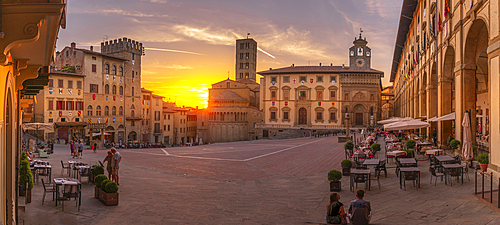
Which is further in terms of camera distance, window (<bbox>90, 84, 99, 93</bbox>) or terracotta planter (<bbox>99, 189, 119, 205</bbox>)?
window (<bbox>90, 84, 99, 93</bbox>)

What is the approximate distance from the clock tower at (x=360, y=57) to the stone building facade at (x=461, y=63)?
36703mm

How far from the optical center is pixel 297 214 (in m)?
8.93

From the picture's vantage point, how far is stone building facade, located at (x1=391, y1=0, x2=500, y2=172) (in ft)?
37.5

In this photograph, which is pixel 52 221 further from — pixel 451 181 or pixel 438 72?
pixel 438 72

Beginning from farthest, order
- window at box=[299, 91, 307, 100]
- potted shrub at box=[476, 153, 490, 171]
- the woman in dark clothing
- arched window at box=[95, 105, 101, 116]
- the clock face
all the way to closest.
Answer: window at box=[299, 91, 307, 100], the clock face, arched window at box=[95, 105, 101, 116], potted shrub at box=[476, 153, 490, 171], the woman in dark clothing

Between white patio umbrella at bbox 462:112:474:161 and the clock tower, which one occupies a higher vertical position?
the clock tower

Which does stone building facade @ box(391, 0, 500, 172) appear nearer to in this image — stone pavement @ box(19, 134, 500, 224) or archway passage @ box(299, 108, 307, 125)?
stone pavement @ box(19, 134, 500, 224)

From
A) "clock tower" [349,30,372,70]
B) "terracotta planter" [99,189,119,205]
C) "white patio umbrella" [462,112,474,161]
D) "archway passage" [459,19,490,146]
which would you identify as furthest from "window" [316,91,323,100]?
"terracotta planter" [99,189,119,205]

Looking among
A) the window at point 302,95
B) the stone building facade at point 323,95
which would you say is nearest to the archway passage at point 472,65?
the stone building facade at point 323,95

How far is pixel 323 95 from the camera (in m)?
68.4

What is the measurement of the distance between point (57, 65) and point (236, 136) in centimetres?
3659

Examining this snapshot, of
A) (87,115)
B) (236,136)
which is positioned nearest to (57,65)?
(87,115)

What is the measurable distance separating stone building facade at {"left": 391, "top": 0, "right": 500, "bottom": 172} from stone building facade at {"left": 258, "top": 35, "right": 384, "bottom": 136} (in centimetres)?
3567

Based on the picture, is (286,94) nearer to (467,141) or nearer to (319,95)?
(319,95)
